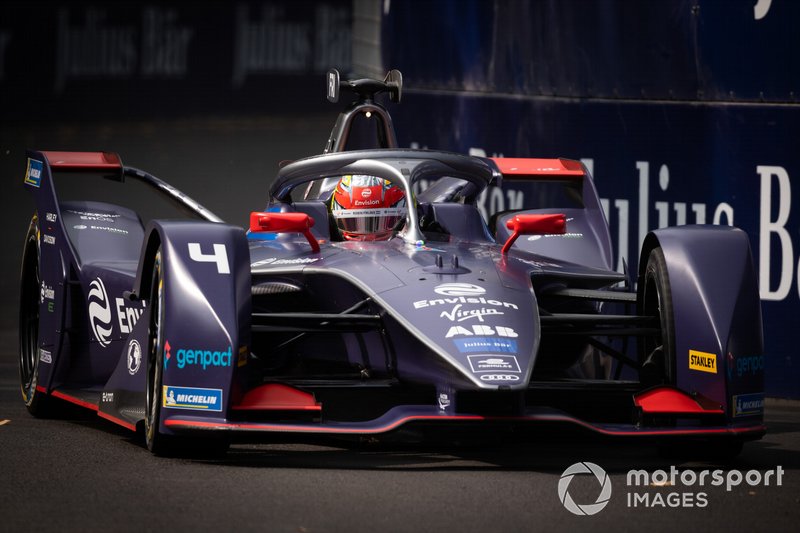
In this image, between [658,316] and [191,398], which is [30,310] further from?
[658,316]

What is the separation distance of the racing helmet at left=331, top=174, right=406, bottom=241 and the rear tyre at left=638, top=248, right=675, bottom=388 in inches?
55.8

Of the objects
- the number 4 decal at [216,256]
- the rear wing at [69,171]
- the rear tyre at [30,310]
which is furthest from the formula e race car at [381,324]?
the rear tyre at [30,310]

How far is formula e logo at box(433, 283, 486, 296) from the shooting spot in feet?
24.3

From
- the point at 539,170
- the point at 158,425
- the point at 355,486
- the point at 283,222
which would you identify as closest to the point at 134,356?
the point at 158,425

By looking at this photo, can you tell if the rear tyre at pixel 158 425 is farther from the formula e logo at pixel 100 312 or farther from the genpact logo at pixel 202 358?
the formula e logo at pixel 100 312

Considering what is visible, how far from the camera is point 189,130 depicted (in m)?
23.0

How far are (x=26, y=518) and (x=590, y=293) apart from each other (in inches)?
133

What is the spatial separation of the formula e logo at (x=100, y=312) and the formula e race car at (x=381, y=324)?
13mm

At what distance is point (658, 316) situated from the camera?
321 inches

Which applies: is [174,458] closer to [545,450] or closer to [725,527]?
[545,450]

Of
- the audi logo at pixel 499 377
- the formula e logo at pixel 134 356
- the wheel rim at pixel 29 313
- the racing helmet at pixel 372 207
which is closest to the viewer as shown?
the audi logo at pixel 499 377

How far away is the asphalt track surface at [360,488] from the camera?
5.97m

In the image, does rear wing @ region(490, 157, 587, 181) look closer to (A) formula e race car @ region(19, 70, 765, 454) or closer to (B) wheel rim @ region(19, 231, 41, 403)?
(A) formula e race car @ region(19, 70, 765, 454)

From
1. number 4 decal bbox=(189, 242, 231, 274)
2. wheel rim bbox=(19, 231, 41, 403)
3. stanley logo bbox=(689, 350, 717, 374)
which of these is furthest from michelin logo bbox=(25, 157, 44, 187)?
stanley logo bbox=(689, 350, 717, 374)
